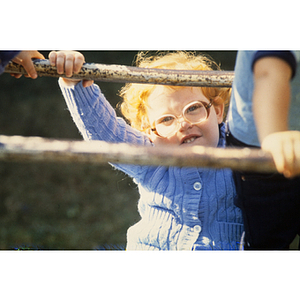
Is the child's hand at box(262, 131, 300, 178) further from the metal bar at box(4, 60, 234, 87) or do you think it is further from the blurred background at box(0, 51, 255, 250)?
the blurred background at box(0, 51, 255, 250)

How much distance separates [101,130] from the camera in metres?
0.59

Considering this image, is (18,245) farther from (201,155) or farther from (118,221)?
(201,155)

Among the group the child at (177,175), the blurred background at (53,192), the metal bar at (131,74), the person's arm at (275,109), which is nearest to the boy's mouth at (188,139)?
the child at (177,175)

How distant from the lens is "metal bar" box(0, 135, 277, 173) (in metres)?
0.29

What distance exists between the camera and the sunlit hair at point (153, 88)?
65 centimetres

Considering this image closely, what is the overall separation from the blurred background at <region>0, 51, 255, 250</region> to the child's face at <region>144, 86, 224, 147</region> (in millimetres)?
300

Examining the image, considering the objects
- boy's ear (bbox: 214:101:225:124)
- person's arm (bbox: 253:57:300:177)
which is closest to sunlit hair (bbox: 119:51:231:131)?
boy's ear (bbox: 214:101:225:124)

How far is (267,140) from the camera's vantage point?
12.9 inches

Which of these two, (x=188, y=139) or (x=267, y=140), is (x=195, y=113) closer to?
(x=188, y=139)

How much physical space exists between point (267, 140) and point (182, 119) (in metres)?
0.26

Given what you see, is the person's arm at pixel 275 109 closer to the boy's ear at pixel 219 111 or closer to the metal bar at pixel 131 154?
the metal bar at pixel 131 154

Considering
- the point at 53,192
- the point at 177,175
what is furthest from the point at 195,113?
the point at 53,192
